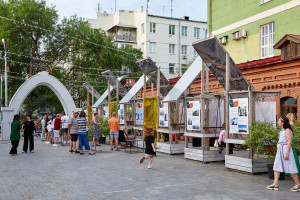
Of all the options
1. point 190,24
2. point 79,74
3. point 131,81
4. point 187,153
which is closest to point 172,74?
point 190,24

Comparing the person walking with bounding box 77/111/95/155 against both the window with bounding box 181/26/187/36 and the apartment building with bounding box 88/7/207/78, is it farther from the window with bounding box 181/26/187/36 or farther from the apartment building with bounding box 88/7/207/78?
the window with bounding box 181/26/187/36

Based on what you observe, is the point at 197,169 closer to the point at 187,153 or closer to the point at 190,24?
the point at 187,153

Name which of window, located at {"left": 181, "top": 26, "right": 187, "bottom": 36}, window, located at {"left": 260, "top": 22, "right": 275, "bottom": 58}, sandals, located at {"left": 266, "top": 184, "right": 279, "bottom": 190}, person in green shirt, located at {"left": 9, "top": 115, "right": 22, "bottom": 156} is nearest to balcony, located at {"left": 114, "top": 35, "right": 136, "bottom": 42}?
window, located at {"left": 181, "top": 26, "right": 187, "bottom": 36}

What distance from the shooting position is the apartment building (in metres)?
52.6

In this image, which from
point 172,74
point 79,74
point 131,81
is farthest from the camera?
point 172,74

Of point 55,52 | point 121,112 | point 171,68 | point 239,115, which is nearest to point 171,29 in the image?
point 171,68

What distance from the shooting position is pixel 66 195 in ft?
25.1

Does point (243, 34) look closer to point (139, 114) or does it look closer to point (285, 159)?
point (139, 114)

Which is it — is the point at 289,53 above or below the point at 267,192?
above

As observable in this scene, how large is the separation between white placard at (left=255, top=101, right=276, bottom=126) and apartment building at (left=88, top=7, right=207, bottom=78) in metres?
41.5

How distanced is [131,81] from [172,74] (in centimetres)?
1978

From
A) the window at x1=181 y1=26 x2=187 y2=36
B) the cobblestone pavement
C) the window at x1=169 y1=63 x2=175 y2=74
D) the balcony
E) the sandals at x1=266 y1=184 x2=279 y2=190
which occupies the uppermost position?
the window at x1=181 y1=26 x2=187 y2=36

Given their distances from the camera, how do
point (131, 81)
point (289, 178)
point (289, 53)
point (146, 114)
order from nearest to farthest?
point (289, 178)
point (289, 53)
point (146, 114)
point (131, 81)

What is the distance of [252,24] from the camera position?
69.9ft
